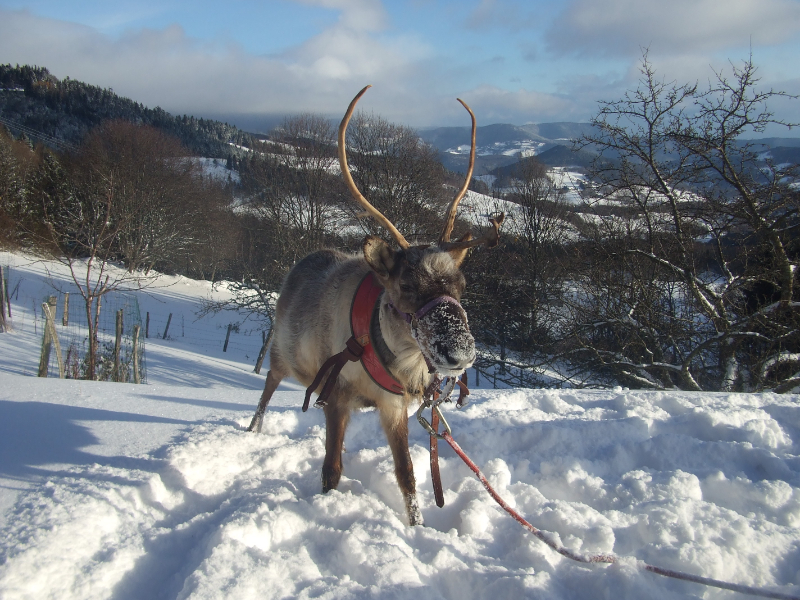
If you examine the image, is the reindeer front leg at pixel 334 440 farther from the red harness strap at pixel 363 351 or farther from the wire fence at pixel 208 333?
the wire fence at pixel 208 333

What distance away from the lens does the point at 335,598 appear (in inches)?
74.6

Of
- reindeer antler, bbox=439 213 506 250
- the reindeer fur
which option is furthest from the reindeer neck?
reindeer antler, bbox=439 213 506 250

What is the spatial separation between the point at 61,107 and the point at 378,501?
87054 mm

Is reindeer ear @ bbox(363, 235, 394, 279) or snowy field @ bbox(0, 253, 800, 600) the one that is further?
reindeer ear @ bbox(363, 235, 394, 279)

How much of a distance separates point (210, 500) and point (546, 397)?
327cm

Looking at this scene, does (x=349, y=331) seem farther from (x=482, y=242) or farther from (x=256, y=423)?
(x=256, y=423)

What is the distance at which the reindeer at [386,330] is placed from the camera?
2166 millimetres

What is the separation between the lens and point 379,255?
2.40 meters

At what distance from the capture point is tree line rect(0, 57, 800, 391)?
8.90 meters

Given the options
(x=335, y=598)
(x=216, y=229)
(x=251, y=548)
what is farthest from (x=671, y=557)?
(x=216, y=229)

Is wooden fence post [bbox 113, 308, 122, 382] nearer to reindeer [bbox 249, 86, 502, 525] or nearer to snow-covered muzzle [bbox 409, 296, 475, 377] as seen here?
reindeer [bbox 249, 86, 502, 525]

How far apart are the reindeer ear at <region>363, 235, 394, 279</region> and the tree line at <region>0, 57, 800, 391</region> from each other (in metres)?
8.09

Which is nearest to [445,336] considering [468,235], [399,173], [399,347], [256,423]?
[399,347]

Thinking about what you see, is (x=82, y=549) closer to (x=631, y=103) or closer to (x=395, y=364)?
(x=395, y=364)
